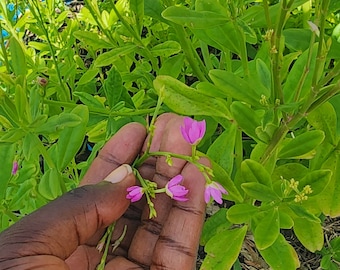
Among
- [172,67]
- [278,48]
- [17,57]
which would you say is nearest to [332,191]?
[278,48]

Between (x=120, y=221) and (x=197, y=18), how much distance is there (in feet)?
1.21

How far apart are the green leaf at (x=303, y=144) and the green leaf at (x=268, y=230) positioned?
0.08m

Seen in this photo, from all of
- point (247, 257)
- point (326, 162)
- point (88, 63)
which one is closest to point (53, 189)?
point (326, 162)

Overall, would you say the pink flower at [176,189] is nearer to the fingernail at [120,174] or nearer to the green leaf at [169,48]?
the fingernail at [120,174]

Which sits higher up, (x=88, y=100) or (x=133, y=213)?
(x=88, y=100)

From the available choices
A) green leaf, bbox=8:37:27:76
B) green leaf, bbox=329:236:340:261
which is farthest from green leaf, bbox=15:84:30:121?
green leaf, bbox=329:236:340:261

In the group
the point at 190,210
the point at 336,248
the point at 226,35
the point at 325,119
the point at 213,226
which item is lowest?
the point at 336,248

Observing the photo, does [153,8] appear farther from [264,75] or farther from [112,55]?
[264,75]

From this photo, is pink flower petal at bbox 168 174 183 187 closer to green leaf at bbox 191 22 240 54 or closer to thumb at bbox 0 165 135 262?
thumb at bbox 0 165 135 262

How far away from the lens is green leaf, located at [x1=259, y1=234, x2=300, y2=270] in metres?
0.91

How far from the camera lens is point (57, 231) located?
80 cm

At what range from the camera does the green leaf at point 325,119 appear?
0.86m

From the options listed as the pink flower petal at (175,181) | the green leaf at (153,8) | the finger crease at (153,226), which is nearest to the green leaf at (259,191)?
the pink flower petal at (175,181)

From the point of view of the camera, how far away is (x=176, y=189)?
860 mm
